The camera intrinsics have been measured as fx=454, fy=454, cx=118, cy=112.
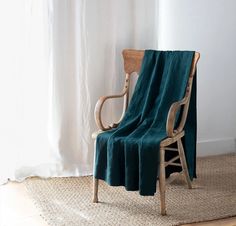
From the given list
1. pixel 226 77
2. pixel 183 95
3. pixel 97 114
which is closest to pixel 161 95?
pixel 183 95

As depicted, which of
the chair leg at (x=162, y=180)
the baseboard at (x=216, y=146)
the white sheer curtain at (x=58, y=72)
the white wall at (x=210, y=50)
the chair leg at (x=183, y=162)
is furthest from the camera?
the baseboard at (x=216, y=146)

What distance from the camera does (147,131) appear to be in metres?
2.74

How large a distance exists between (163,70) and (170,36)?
572 millimetres

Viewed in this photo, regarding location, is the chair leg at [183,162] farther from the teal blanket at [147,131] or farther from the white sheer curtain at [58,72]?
the white sheer curtain at [58,72]

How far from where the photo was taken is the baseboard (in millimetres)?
3711

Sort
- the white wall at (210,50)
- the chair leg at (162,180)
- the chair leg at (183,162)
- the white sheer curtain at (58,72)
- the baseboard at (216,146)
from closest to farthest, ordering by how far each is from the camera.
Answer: the chair leg at (162,180), the chair leg at (183,162), the white sheer curtain at (58,72), the white wall at (210,50), the baseboard at (216,146)

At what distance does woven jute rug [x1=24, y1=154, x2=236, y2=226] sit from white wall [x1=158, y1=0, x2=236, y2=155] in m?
0.49

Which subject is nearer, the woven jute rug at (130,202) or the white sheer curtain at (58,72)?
the woven jute rug at (130,202)

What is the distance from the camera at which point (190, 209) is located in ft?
8.82

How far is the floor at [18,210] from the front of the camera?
100.0 inches

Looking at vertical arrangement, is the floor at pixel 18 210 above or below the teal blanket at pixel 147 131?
below

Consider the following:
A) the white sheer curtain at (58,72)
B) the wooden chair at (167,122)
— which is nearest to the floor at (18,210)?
the white sheer curtain at (58,72)

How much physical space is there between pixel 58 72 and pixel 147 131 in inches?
31.7

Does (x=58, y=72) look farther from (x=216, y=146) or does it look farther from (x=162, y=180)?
(x=216, y=146)
